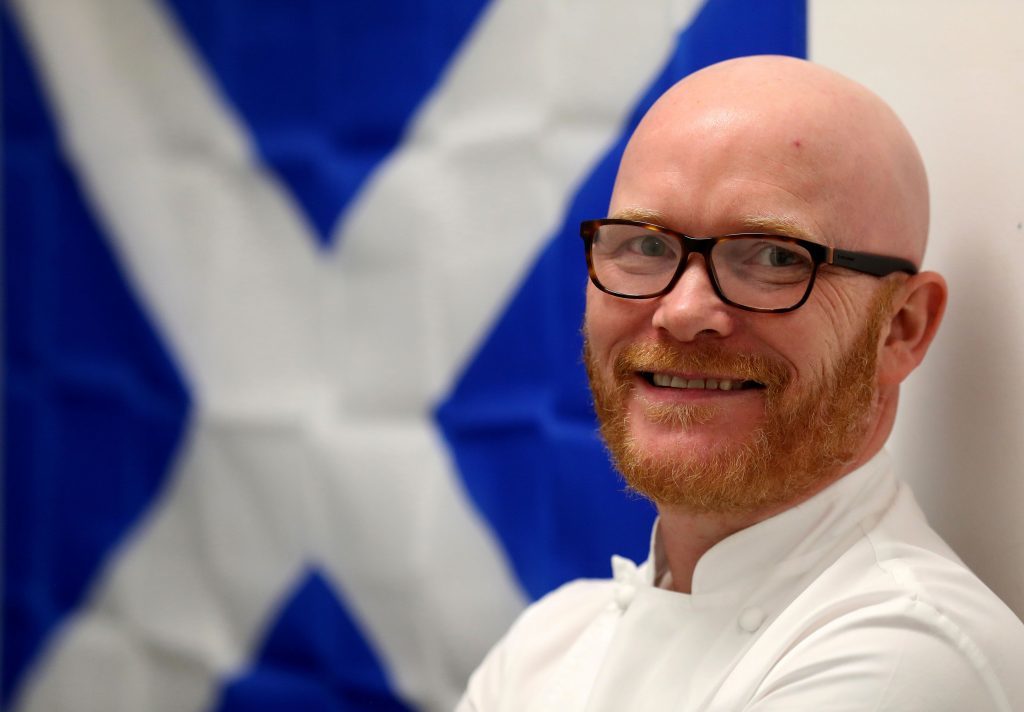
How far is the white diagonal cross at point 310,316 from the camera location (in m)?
1.58

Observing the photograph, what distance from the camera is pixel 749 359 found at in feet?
3.22

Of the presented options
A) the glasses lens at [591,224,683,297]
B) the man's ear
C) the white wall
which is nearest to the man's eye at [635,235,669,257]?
the glasses lens at [591,224,683,297]

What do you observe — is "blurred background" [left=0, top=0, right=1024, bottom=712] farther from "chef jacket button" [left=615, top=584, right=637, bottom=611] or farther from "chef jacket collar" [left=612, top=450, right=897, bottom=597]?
"chef jacket button" [left=615, top=584, right=637, bottom=611]

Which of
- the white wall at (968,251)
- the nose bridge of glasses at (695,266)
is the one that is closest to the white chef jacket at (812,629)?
the white wall at (968,251)

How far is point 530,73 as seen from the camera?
61.6 inches

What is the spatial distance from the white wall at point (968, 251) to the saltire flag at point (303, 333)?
0.18 meters

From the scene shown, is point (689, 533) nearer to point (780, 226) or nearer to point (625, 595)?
point (625, 595)

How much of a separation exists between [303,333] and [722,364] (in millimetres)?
973

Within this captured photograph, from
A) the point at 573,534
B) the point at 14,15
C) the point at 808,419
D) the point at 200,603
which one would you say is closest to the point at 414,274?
the point at 573,534

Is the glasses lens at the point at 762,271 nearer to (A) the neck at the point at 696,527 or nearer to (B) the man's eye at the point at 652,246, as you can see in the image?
(B) the man's eye at the point at 652,246

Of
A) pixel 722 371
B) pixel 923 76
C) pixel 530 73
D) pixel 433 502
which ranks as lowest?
pixel 433 502

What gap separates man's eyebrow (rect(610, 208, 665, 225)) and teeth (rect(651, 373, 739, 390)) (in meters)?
0.13

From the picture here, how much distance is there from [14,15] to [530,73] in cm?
106

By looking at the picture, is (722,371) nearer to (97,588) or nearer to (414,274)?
(414,274)
